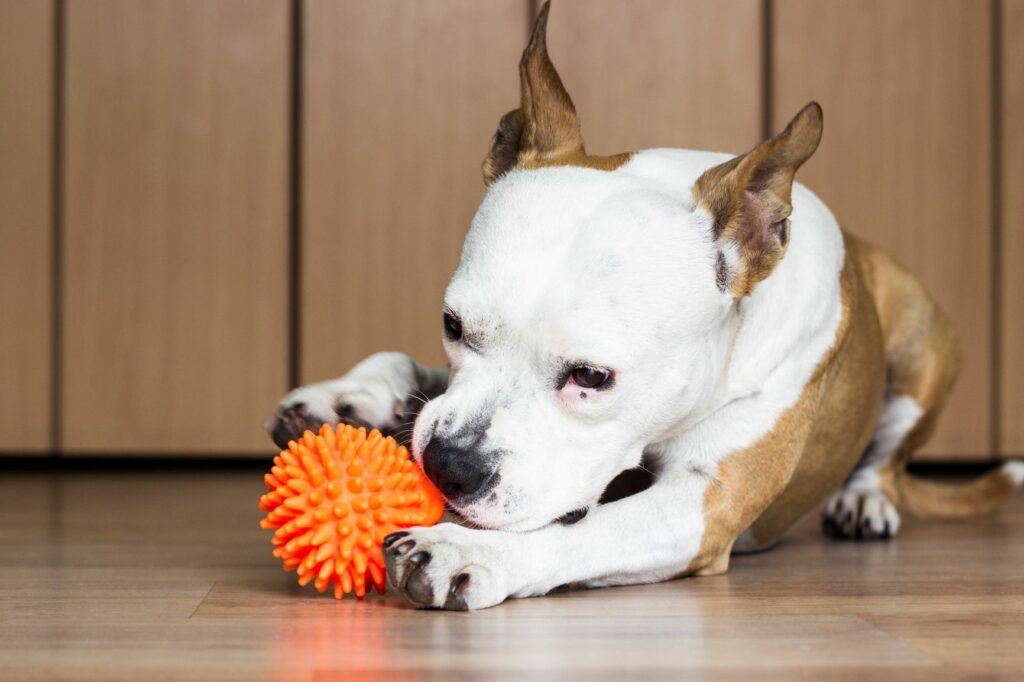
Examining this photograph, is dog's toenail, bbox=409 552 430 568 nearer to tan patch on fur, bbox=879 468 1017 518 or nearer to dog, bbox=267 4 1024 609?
dog, bbox=267 4 1024 609

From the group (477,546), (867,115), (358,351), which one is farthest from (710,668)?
(867,115)

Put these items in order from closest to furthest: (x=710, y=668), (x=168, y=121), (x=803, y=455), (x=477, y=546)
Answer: (x=710, y=668), (x=477, y=546), (x=803, y=455), (x=168, y=121)

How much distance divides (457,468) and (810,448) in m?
0.88

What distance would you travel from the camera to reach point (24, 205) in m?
4.53

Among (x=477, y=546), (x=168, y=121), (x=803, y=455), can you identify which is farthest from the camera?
(x=168, y=121)

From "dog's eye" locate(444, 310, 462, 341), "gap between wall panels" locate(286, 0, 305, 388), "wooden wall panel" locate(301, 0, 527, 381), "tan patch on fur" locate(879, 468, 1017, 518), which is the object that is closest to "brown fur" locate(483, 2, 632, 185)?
"dog's eye" locate(444, 310, 462, 341)

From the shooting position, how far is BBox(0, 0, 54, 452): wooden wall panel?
4523 mm

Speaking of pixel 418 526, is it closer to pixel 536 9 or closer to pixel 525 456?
pixel 525 456

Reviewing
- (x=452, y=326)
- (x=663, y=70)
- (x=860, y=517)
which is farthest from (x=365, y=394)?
(x=663, y=70)

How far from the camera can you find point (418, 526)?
68.2 inches

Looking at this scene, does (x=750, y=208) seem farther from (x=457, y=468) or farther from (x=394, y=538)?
(x=394, y=538)

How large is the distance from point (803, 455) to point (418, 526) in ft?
2.94

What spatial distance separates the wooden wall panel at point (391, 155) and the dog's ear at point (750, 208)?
8.82 feet

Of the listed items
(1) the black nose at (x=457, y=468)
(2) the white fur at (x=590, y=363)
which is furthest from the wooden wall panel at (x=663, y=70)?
(1) the black nose at (x=457, y=468)
